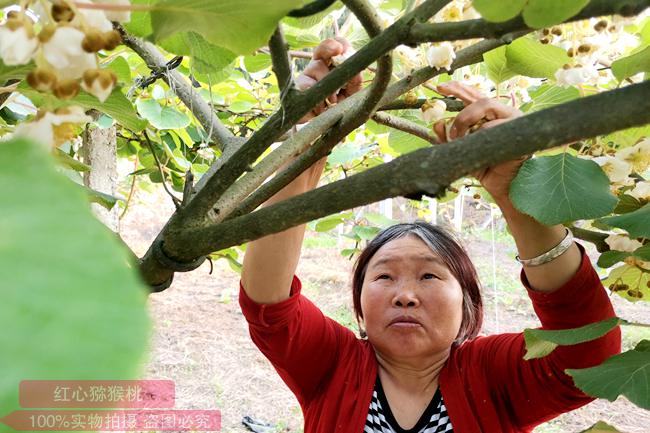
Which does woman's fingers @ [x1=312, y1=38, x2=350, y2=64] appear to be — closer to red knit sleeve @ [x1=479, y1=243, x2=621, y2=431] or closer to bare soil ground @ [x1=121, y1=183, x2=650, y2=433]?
red knit sleeve @ [x1=479, y1=243, x2=621, y2=431]

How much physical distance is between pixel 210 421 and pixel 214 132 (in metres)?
2.00

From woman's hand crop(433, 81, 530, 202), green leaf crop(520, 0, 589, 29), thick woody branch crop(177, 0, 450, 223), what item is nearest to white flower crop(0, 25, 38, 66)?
thick woody branch crop(177, 0, 450, 223)

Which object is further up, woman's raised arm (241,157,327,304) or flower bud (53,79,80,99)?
woman's raised arm (241,157,327,304)

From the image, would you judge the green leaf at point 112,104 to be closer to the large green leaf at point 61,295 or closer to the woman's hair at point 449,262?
the large green leaf at point 61,295

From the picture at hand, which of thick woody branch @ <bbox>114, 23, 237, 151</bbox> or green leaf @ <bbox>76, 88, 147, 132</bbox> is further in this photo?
thick woody branch @ <bbox>114, 23, 237, 151</bbox>

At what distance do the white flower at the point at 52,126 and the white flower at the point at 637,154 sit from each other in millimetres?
510

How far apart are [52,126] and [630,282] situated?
26.2 inches

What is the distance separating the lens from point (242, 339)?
3775mm

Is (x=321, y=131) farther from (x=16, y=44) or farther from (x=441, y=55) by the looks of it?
(x=16, y=44)

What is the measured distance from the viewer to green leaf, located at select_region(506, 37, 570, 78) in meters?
0.58

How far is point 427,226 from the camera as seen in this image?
3.89ft

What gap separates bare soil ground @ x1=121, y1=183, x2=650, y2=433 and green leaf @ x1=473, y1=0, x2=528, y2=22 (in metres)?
1.72

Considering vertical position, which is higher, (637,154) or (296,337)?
(637,154)

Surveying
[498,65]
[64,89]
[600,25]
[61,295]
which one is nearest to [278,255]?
[498,65]
